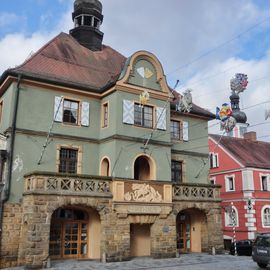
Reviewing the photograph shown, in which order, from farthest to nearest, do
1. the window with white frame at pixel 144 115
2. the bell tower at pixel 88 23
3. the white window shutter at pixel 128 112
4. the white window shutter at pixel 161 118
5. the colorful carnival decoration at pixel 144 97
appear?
the bell tower at pixel 88 23
the white window shutter at pixel 161 118
the window with white frame at pixel 144 115
the white window shutter at pixel 128 112
the colorful carnival decoration at pixel 144 97

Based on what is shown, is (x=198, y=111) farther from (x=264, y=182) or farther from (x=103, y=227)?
(x=103, y=227)

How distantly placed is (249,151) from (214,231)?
15722 mm

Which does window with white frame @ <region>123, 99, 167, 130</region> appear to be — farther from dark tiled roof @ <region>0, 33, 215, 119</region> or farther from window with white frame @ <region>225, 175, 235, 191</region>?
window with white frame @ <region>225, 175, 235, 191</region>

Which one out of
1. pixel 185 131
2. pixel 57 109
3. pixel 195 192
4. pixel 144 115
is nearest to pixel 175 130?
pixel 185 131

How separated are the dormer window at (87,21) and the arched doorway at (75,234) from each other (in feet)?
47.8

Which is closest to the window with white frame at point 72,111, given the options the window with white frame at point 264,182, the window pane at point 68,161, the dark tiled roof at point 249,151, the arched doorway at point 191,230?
the window pane at point 68,161

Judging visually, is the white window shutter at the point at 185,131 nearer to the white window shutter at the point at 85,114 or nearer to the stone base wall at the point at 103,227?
the stone base wall at the point at 103,227

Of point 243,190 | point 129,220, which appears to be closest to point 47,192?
point 129,220

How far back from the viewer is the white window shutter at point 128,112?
21719 millimetres

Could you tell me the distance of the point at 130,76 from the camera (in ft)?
72.9

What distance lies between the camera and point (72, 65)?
2389cm

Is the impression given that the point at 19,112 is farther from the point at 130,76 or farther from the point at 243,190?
the point at 243,190

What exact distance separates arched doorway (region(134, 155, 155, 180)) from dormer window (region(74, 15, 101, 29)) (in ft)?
37.8

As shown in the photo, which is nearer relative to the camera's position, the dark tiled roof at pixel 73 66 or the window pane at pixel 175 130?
the dark tiled roof at pixel 73 66
